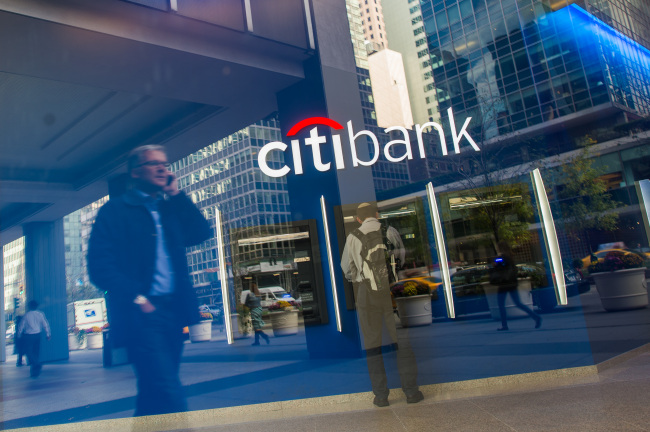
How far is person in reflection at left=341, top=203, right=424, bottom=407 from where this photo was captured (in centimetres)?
382

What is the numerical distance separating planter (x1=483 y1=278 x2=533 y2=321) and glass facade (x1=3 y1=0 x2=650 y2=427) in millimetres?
12

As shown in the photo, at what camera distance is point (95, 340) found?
397 cm

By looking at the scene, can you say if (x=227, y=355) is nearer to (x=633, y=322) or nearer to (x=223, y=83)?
(x=223, y=83)

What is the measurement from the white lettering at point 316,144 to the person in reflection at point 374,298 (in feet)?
1.68

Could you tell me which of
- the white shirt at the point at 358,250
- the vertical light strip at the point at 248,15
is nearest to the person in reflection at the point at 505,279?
the white shirt at the point at 358,250

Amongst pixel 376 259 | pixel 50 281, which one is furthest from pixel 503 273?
pixel 50 281

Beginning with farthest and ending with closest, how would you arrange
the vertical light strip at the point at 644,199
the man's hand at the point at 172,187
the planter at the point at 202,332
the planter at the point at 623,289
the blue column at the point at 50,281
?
the planter at the point at 623,289, the vertical light strip at the point at 644,199, the blue column at the point at 50,281, the planter at the point at 202,332, the man's hand at the point at 172,187

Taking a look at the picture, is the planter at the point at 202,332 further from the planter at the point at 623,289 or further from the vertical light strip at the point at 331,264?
the planter at the point at 623,289

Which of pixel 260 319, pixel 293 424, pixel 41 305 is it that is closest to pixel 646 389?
pixel 293 424

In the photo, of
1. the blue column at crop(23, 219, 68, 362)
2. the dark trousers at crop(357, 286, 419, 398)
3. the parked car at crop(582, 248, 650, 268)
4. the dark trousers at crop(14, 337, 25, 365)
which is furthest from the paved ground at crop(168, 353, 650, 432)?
the dark trousers at crop(14, 337, 25, 365)

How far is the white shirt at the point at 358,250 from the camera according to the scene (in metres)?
4.16

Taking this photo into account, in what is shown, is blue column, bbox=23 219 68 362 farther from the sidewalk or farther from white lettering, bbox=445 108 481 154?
white lettering, bbox=445 108 481 154

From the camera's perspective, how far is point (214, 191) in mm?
4234

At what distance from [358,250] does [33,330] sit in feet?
9.45
